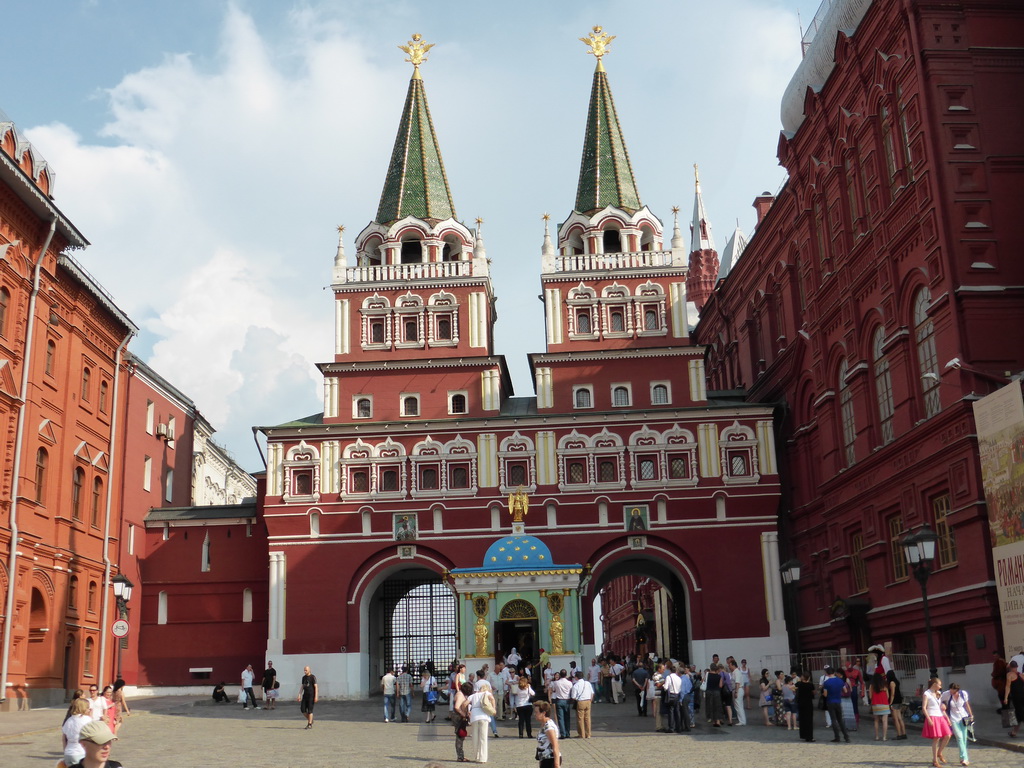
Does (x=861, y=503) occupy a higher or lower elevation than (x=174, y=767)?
higher

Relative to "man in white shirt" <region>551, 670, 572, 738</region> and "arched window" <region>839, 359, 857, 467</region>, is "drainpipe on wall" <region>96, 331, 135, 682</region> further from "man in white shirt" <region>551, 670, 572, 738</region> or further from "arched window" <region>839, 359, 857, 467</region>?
"arched window" <region>839, 359, 857, 467</region>

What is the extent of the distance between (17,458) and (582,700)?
19.8 m

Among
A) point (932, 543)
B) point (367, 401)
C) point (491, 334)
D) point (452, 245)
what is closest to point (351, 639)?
point (367, 401)

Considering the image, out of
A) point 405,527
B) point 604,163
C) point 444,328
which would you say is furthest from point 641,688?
point 604,163

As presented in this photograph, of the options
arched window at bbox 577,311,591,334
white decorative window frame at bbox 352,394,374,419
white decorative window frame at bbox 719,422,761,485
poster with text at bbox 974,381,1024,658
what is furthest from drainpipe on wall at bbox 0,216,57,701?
poster with text at bbox 974,381,1024,658

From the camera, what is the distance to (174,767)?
794 inches

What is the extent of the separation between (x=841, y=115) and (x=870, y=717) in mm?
20460

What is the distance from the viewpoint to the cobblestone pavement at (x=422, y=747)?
20266mm

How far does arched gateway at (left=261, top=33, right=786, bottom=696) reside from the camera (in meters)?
43.9

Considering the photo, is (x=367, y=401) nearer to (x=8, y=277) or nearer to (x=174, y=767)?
(x=8, y=277)

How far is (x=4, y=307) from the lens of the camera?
35.3 m

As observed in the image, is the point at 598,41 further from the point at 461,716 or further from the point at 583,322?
the point at 461,716

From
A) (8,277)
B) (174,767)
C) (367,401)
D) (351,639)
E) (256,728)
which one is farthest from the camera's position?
(367,401)

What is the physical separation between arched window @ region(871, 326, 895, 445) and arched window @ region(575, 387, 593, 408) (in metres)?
13.7
